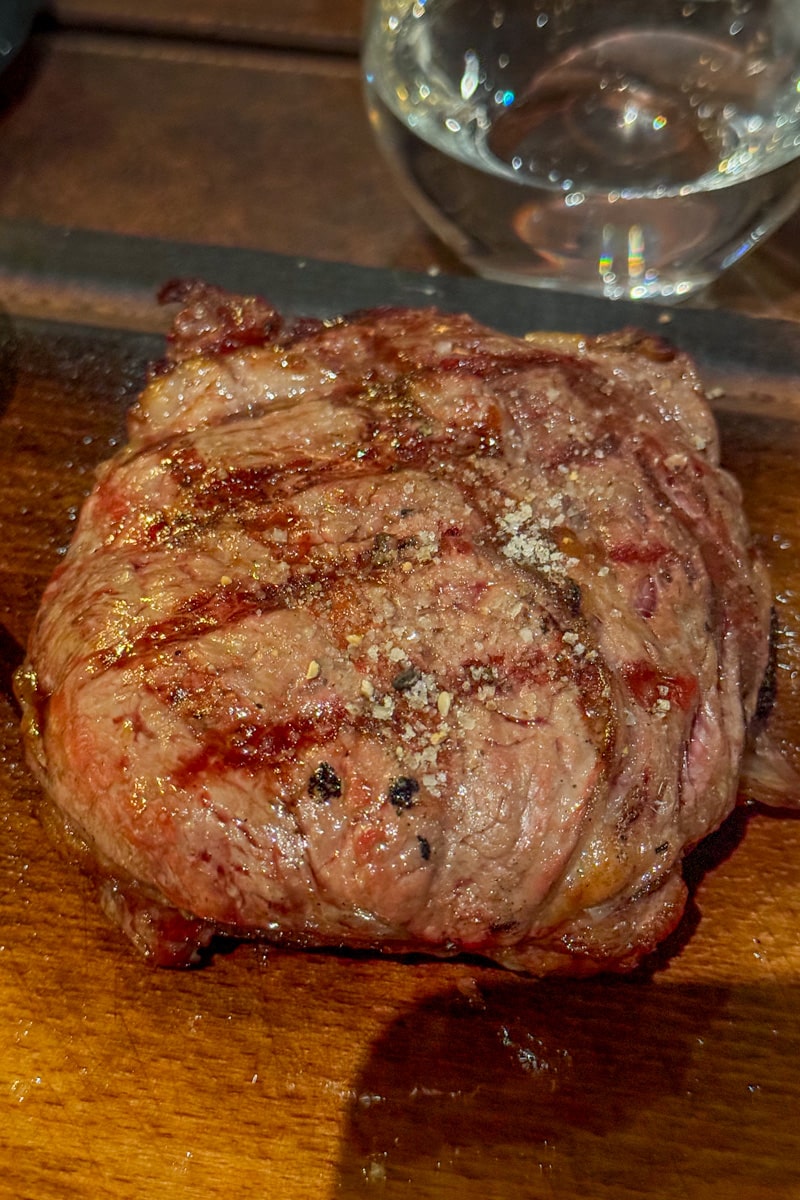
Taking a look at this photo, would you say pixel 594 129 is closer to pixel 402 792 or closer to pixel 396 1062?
pixel 402 792

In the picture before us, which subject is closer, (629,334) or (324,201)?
(629,334)

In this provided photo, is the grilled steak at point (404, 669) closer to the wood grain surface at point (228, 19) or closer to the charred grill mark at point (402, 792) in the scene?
the charred grill mark at point (402, 792)

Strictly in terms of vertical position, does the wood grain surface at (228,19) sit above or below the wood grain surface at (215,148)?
above

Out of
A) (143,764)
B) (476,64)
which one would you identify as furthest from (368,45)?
(143,764)

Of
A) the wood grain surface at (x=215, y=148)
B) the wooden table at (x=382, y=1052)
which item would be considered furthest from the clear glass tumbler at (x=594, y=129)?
the wooden table at (x=382, y=1052)

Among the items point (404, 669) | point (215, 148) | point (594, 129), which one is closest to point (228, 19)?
point (215, 148)

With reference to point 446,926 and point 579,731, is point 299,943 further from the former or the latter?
point 579,731
